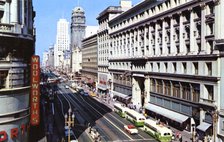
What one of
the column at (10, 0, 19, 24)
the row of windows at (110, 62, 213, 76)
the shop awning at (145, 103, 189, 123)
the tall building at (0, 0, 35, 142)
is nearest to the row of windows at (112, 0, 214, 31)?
the row of windows at (110, 62, 213, 76)

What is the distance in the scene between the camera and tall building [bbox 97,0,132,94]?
5012 inches

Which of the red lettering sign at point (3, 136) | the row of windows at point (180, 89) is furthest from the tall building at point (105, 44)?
the red lettering sign at point (3, 136)

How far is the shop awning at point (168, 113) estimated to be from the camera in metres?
61.7

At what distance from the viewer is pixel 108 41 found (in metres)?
127

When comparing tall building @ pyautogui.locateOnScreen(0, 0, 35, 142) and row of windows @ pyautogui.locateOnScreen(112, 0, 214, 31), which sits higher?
row of windows @ pyautogui.locateOnScreen(112, 0, 214, 31)

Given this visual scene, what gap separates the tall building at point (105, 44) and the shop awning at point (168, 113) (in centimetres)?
4592

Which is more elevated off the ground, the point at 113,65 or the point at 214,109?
the point at 113,65

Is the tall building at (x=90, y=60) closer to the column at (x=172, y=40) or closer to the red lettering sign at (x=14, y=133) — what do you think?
the column at (x=172, y=40)

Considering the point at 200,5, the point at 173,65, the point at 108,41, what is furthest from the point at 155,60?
the point at 108,41

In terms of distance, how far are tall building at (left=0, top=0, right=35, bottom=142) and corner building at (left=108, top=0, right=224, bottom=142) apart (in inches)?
976

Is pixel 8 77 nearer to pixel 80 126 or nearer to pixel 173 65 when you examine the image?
pixel 80 126

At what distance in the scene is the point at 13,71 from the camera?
120 feet

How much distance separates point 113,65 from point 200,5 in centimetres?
6340

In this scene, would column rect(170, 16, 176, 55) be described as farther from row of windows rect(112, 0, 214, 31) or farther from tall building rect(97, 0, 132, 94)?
tall building rect(97, 0, 132, 94)
